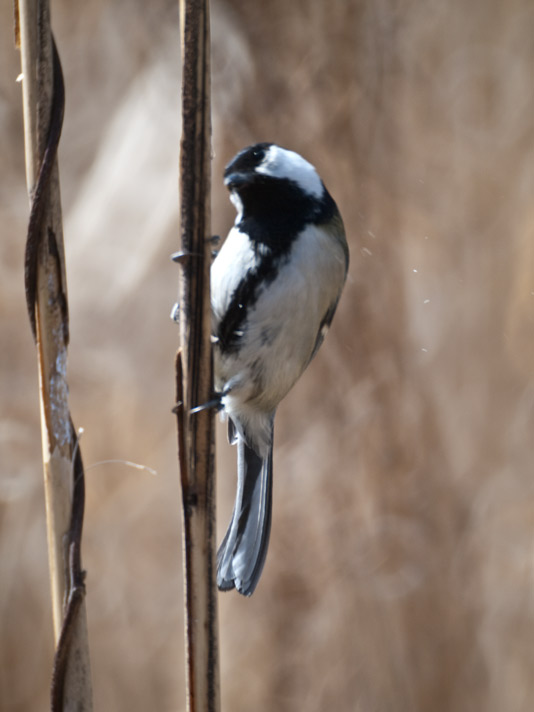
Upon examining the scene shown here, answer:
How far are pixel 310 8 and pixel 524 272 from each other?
665 mm

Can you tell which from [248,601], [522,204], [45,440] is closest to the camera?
[45,440]

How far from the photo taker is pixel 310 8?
147 cm

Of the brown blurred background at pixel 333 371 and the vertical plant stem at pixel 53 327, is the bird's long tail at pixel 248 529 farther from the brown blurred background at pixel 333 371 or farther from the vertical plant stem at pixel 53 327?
the brown blurred background at pixel 333 371

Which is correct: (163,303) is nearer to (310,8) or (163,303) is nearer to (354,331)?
(354,331)

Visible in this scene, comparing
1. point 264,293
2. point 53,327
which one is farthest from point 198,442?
point 264,293

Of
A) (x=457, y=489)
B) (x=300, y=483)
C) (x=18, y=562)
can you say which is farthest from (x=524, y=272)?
(x=18, y=562)

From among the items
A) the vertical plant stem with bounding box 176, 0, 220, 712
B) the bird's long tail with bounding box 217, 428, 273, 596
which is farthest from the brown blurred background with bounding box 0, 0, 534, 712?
the vertical plant stem with bounding box 176, 0, 220, 712

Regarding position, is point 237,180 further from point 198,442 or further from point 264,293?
point 198,442

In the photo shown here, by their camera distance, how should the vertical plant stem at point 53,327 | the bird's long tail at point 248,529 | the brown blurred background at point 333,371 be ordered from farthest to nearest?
the brown blurred background at point 333,371 → the bird's long tail at point 248,529 → the vertical plant stem at point 53,327

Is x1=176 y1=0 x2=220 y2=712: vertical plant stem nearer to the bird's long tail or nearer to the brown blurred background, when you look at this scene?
the bird's long tail

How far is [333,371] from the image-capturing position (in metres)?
1.54

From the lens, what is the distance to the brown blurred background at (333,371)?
58.0 inches

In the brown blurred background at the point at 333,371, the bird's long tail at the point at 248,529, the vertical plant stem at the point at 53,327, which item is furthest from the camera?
the brown blurred background at the point at 333,371

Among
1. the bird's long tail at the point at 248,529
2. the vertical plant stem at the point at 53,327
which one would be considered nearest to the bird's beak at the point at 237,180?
the bird's long tail at the point at 248,529
